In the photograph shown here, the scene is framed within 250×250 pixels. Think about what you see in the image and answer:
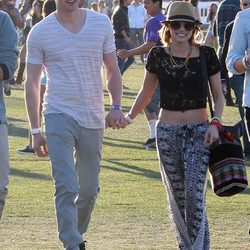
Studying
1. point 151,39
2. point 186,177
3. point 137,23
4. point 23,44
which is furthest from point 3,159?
point 137,23

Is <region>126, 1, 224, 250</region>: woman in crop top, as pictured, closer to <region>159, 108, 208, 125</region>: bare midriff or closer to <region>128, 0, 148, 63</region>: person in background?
<region>159, 108, 208, 125</region>: bare midriff

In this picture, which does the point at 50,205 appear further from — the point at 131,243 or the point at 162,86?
the point at 162,86

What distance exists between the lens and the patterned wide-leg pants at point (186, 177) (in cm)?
813

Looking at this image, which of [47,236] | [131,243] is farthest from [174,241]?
[47,236]

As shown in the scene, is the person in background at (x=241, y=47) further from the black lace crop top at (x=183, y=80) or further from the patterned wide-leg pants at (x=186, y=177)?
the patterned wide-leg pants at (x=186, y=177)

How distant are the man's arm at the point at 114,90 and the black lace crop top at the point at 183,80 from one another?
36 cm

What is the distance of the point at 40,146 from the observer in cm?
827

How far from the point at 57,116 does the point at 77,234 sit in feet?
2.76

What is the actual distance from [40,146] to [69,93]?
1.39 feet

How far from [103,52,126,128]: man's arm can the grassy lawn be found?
4.23 ft

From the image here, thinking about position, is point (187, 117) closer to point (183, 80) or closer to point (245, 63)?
point (183, 80)

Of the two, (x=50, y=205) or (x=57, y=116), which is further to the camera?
(x=50, y=205)

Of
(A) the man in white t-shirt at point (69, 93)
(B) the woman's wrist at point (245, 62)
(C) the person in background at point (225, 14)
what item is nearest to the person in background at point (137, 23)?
(C) the person in background at point (225, 14)

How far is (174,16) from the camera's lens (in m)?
8.18
